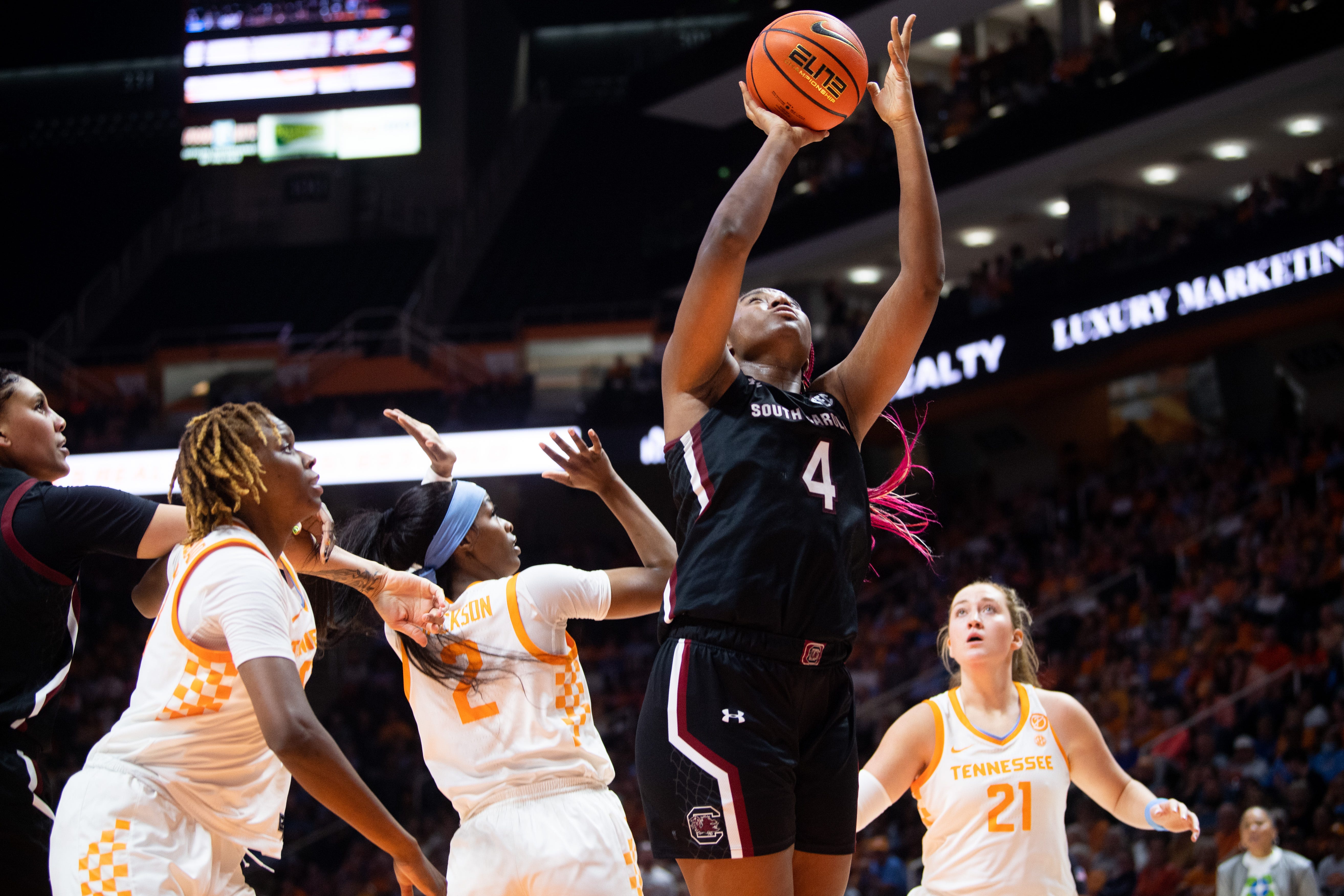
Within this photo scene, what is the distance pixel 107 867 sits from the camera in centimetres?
230

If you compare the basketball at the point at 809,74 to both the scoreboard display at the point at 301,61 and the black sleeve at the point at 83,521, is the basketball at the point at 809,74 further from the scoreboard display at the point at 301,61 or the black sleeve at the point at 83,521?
the scoreboard display at the point at 301,61

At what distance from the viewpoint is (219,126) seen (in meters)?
24.0

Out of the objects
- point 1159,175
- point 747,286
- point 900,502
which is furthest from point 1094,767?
point 747,286

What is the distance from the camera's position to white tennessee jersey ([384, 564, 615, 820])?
290cm

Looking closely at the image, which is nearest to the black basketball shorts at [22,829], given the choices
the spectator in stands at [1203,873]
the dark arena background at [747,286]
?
the dark arena background at [747,286]

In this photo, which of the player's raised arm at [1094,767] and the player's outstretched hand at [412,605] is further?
the player's raised arm at [1094,767]

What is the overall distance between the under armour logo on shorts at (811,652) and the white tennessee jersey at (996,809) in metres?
1.76

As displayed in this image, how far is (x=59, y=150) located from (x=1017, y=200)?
2079cm

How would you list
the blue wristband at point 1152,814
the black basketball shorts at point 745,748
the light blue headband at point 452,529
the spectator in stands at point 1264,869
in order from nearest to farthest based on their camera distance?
1. the black basketball shorts at point 745,748
2. the light blue headband at point 452,529
3. the blue wristband at point 1152,814
4. the spectator in stands at point 1264,869

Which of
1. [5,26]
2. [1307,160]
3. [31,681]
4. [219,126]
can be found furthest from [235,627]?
[5,26]

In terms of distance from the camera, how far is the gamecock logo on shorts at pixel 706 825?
2.40m

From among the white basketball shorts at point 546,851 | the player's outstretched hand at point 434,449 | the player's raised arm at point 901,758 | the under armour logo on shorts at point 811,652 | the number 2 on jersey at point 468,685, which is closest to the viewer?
the under armour logo on shorts at point 811,652

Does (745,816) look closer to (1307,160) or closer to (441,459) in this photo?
(441,459)

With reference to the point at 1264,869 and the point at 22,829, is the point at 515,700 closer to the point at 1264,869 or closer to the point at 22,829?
the point at 22,829
